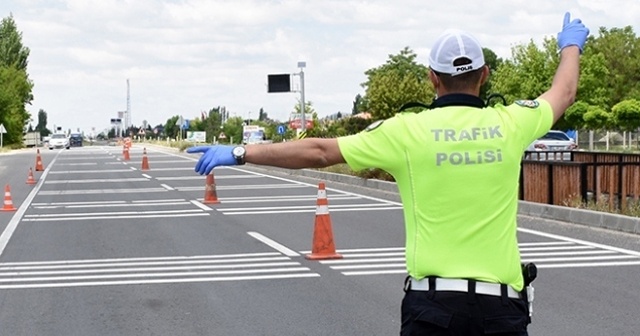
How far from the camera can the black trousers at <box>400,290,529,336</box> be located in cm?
390

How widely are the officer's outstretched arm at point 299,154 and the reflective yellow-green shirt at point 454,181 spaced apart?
0.05 m

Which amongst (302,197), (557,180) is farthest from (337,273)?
(302,197)

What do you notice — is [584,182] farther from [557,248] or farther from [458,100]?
[458,100]

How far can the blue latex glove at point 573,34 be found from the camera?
4.54m

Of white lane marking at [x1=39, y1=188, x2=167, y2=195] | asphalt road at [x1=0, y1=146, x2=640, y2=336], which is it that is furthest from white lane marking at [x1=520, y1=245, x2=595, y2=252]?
white lane marking at [x1=39, y1=188, x2=167, y2=195]

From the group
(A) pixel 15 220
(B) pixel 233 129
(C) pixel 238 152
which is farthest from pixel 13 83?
(C) pixel 238 152

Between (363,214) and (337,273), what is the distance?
319 inches

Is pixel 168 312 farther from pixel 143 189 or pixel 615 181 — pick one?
pixel 143 189

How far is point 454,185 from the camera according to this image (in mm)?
4000

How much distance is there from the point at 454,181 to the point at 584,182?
15.3 m

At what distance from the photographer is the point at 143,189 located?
29.1m

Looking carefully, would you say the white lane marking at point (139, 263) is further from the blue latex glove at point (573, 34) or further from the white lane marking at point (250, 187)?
the white lane marking at point (250, 187)

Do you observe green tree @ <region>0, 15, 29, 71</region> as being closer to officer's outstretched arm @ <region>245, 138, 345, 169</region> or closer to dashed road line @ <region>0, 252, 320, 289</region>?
dashed road line @ <region>0, 252, 320, 289</region>

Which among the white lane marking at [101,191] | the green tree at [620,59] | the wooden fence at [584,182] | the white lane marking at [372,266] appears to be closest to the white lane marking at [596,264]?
the white lane marking at [372,266]
